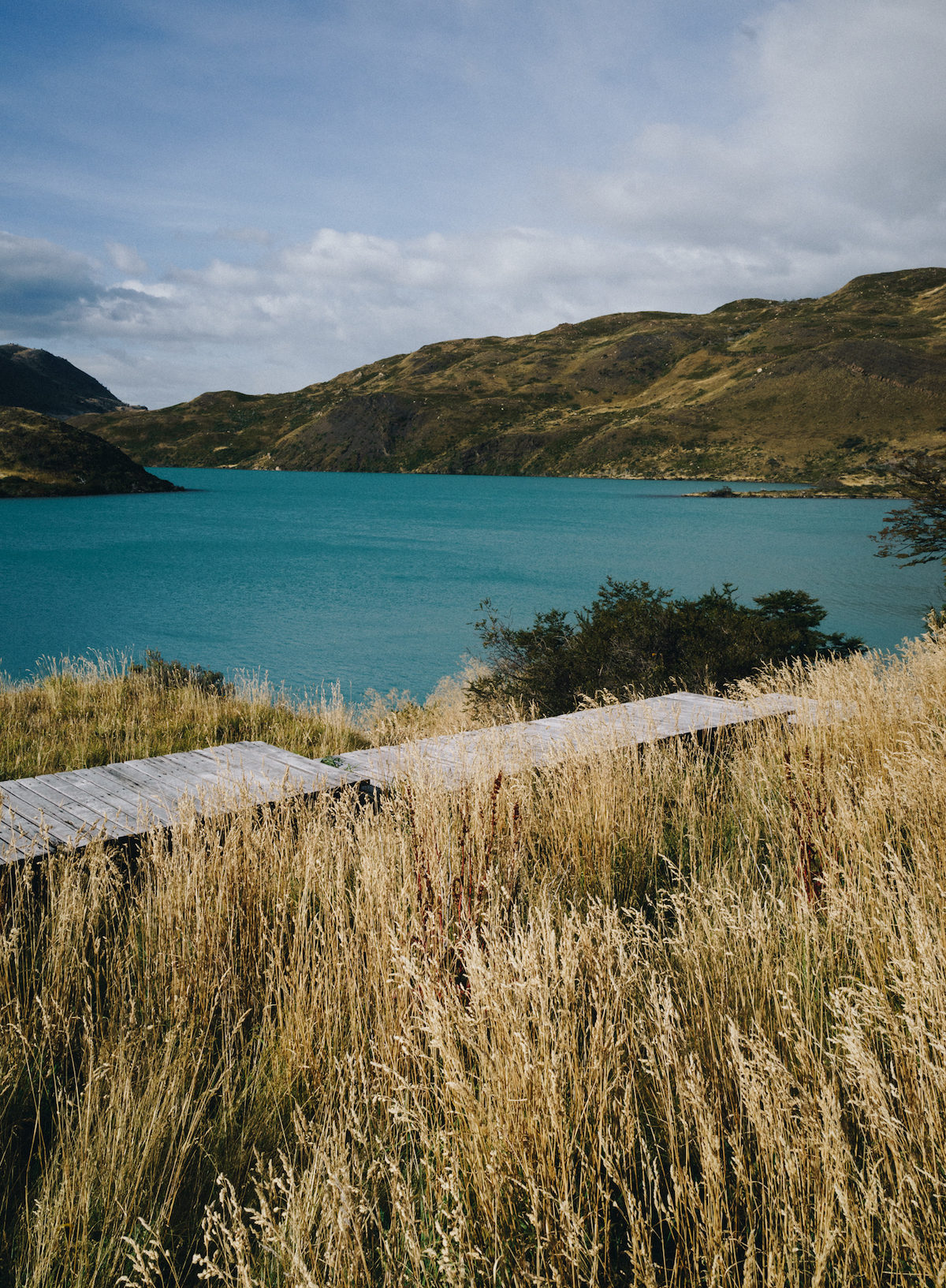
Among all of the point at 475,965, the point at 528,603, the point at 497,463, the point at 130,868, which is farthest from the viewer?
the point at 497,463

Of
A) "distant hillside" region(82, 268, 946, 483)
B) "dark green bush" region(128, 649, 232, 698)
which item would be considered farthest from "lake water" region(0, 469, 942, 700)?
"distant hillside" region(82, 268, 946, 483)

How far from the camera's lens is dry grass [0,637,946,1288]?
5.17 ft

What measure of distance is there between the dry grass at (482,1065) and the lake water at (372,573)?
14.1 m

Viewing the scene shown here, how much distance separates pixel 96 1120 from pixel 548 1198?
4.07 ft

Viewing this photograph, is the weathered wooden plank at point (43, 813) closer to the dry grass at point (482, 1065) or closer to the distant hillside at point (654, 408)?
the dry grass at point (482, 1065)

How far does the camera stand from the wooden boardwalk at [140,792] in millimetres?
3705

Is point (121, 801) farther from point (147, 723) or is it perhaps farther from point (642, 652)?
point (642, 652)

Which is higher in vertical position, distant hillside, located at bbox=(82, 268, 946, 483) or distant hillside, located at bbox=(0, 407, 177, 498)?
distant hillside, located at bbox=(82, 268, 946, 483)

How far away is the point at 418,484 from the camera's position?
103562 millimetres

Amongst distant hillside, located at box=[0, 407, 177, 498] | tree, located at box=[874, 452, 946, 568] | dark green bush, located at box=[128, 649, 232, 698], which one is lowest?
dark green bush, located at box=[128, 649, 232, 698]

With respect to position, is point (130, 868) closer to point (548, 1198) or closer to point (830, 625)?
point (548, 1198)

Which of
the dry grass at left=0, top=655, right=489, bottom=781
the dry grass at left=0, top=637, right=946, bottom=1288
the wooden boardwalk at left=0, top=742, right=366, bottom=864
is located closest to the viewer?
the dry grass at left=0, top=637, right=946, bottom=1288

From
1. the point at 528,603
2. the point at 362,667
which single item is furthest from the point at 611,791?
the point at 528,603

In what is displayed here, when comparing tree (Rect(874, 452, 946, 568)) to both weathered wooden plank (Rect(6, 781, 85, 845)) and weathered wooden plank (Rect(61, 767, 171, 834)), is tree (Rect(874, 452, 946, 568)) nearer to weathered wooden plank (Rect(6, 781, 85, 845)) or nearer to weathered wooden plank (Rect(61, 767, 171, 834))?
weathered wooden plank (Rect(61, 767, 171, 834))
